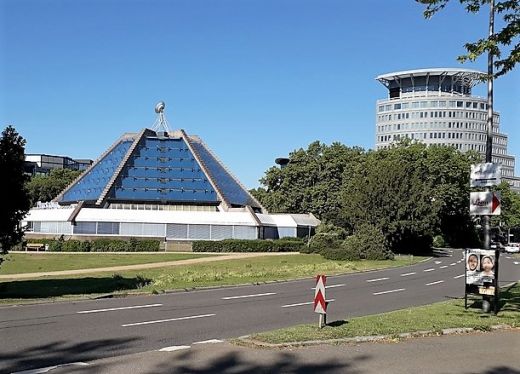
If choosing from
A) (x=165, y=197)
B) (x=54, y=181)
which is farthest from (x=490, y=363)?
(x=54, y=181)

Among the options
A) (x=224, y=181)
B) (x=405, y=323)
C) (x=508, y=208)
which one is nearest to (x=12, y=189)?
(x=405, y=323)

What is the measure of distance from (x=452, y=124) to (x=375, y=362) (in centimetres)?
16821

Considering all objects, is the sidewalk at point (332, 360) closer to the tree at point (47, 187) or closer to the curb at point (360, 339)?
the curb at point (360, 339)

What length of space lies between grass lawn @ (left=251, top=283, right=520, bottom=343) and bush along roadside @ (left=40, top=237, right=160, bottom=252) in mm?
44329

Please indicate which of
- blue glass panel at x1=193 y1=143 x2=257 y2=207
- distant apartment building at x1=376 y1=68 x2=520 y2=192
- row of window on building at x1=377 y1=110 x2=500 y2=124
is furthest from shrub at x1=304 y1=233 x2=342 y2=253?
row of window on building at x1=377 y1=110 x2=500 y2=124

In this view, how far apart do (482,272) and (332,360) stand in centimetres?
726

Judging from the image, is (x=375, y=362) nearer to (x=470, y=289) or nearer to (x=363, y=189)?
(x=470, y=289)

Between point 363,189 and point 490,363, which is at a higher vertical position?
point 363,189

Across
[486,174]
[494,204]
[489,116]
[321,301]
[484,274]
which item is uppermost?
[489,116]

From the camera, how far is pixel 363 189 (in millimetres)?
56000

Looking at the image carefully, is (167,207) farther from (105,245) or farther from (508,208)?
(508,208)

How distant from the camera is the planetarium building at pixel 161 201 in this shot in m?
64.1

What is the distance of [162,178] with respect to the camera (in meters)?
77.1

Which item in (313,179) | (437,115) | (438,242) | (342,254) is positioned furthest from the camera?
(437,115)
